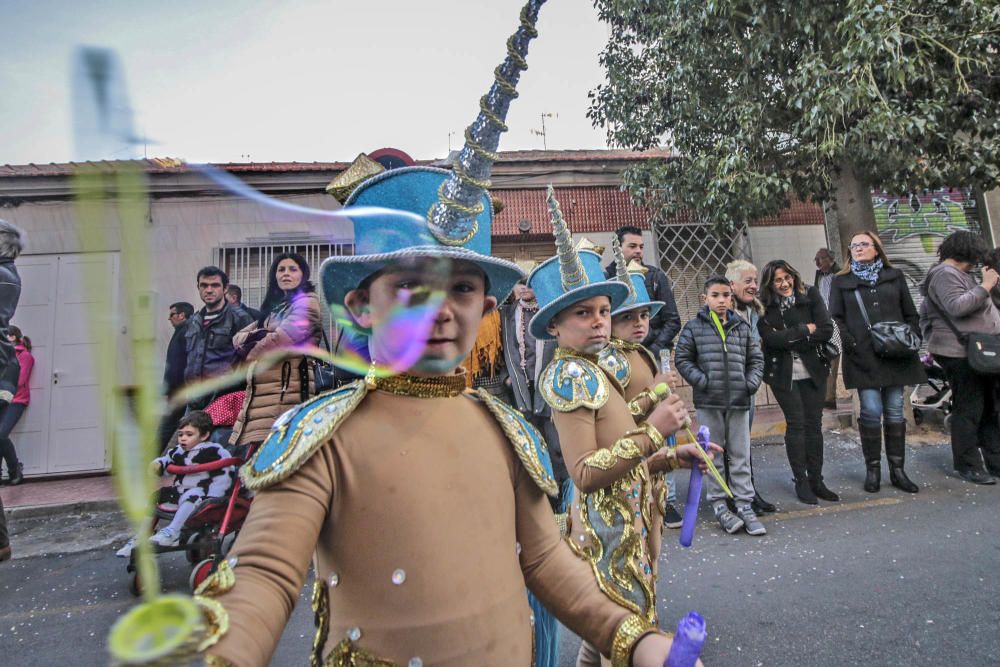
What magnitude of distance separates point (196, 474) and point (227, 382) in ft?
8.20

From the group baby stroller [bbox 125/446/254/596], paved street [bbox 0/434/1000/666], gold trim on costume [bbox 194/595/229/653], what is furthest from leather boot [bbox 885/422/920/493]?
gold trim on costume [bbox 194/595/229/653]

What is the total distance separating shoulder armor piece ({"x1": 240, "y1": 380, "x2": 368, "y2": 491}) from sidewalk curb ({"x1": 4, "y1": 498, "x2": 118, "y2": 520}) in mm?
5773

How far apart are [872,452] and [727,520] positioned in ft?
6.33

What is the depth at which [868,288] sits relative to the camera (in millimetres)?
5453

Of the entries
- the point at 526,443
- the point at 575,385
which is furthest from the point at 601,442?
the point at 526,443

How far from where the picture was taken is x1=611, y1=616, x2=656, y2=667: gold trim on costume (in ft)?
3.93

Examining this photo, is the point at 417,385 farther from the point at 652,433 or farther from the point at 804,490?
the point at 804,490

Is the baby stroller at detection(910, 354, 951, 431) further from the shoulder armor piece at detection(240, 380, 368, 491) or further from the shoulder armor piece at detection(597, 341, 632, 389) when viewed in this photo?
the shoulder armor piece at detection(240, 380, 368, 491)

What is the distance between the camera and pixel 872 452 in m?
5.36

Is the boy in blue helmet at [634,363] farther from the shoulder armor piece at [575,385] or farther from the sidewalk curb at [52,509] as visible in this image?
the sidewalk curb at [52,509]

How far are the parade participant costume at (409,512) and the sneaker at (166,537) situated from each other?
111 inches

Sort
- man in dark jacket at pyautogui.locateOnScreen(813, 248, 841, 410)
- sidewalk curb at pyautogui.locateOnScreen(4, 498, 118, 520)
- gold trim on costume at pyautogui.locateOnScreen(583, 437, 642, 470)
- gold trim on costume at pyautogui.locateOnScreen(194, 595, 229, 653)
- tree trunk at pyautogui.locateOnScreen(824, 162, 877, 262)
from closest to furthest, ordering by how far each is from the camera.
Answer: gold trim on costume at pyautogui.locateOnScreen(194, 595, 229, 653)
gold trim on costume at pyautogui.locateOnScreen(583, 437, 642, 470)
sidewalk curb at pyautogui.locateOnScreen(4, 498, 118, 520)
man in dark jacket at pyautogui.locateOnScreen(813, 248, 841, 410)
tree trunk at pyautogui.locateOnScreen(824, 162, 877, 262)

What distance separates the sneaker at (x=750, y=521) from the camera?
14.3ft

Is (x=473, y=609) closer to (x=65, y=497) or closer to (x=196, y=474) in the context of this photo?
(x=196, y=474)
